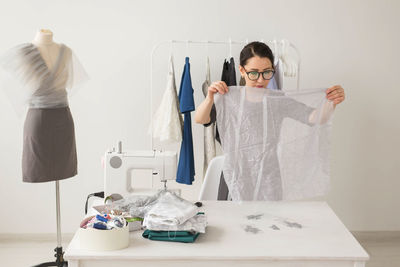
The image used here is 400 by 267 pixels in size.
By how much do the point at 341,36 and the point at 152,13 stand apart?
4.76 ft

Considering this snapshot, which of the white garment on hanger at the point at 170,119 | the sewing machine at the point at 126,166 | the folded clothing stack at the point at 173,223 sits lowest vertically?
the folded clothing stack at the point at 173,223

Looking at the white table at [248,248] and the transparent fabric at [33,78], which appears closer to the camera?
the white table at [248,248]

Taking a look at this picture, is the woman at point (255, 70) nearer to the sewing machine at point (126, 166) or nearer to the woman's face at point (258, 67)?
the woman's face at point (258, 67)

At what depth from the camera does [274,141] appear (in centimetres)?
242

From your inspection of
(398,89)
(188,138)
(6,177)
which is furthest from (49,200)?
(398,89)

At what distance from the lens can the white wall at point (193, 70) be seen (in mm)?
3732

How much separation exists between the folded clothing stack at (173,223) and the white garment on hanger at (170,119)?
1.21 meters

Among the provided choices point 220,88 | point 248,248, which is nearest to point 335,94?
point 220,88

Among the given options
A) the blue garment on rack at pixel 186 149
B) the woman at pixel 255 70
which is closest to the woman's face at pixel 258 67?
the woman at pixel 255 70

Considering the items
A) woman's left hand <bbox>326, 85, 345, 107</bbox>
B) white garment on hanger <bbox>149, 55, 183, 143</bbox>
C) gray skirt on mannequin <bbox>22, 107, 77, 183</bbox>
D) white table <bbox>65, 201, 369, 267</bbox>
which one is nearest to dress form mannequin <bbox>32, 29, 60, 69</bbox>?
gray skirt on mannequin <bbox>22, 107, 77, 183</bbox>

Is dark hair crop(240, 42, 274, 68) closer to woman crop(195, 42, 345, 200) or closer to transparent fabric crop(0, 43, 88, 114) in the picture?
woman crop(195, 42, 345, 200)

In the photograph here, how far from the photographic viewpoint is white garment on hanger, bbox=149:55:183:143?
3.38 meters

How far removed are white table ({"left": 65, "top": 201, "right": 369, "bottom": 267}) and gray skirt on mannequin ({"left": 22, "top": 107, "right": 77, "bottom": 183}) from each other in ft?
2.84

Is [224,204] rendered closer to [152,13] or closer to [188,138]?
[188,138]
